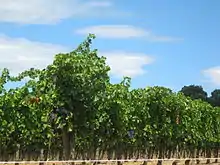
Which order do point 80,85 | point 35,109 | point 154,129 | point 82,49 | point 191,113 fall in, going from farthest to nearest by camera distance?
point 191,113 → point 154,129 → point 35,109 → point 82,49 → point 80,85

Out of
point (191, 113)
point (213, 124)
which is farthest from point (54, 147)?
point (213, 124)

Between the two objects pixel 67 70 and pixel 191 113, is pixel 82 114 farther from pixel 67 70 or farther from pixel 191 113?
pixel 191 113

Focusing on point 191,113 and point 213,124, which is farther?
point 213,124

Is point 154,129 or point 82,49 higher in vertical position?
point 82,49

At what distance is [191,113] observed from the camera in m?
41.2

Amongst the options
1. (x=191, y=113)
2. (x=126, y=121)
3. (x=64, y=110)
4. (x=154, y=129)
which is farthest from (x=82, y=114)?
(x=191, y=113)

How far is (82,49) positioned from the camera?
25.8 meters

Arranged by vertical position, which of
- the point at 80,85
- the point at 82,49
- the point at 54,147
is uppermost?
the point at 82,49

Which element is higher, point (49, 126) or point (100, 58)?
point (100, 58)

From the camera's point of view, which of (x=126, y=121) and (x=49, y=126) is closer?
(x=49, y=126)

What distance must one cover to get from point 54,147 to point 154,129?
29.7ft

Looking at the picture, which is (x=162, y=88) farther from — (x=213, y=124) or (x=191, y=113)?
(x=213, y=124)

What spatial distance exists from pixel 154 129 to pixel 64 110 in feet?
42.2

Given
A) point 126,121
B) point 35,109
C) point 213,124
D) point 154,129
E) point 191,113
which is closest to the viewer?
point 35,109
